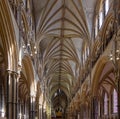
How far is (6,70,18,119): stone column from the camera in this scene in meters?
16.1

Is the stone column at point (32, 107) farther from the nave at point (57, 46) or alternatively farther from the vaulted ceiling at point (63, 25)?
the vaulted ceiling at point (63, 25)

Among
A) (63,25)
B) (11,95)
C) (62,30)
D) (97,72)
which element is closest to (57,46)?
(62,30)

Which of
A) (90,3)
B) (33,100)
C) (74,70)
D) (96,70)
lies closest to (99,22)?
(90,3)

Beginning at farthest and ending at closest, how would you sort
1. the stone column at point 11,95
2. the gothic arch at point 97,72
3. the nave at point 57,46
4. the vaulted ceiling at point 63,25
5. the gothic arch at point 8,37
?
the vaulted ceiling at point 63,25 < the gothic arch at point 97,72 < the nave at point 57,46 < the stone column at point 11,95 < the gothic arch at point 8,37

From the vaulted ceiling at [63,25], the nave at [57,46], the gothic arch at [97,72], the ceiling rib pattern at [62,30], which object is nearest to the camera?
the nave at [57,46]

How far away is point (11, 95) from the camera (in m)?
16.4

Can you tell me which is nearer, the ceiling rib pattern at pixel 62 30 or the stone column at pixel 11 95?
the stone column at pixel 11 95

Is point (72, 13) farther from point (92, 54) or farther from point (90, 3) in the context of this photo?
point (92, 54)

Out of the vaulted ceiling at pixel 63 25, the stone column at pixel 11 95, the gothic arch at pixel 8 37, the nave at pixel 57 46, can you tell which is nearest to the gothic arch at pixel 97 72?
the nave at pixel 57 46

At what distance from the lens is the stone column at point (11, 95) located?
16.1 m

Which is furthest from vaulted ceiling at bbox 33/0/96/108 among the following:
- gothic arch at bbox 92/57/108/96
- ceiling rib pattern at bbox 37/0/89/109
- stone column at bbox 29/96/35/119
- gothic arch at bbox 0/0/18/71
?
gothic arch at bbox 0/0/18/71

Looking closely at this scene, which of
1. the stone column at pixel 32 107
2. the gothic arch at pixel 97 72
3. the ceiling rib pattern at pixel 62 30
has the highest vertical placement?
the ceiling rib pattern at pixel 62 30

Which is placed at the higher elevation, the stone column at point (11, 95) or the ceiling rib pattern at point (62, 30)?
the ceiling rib pattern at point (62, 30)

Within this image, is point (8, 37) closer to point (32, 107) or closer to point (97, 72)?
point (97, 72)
